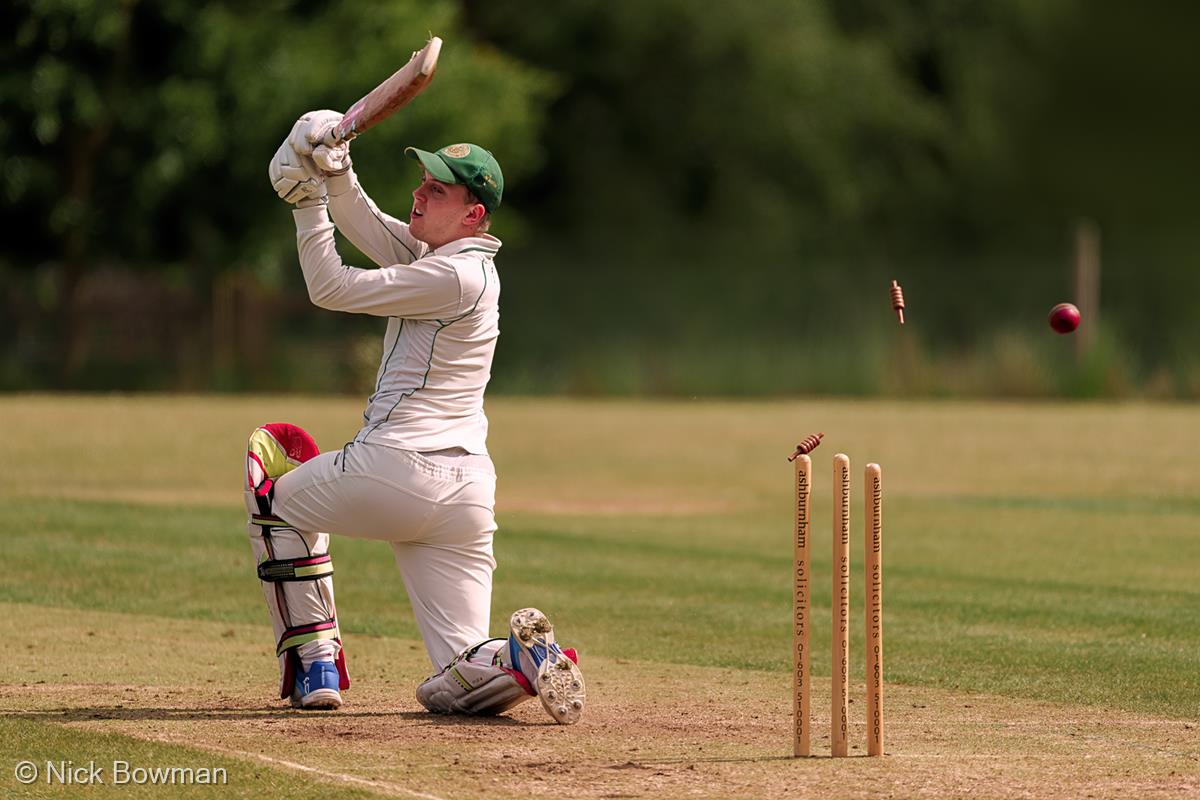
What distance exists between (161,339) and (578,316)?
687 cm

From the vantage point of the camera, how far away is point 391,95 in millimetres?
6648

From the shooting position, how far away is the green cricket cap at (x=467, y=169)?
22.5ft

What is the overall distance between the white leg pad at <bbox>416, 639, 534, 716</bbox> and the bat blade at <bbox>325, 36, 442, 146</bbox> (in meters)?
1.82

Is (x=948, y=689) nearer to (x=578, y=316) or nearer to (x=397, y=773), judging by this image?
(x=397, y=773)

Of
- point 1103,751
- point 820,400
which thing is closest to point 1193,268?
point 820,400

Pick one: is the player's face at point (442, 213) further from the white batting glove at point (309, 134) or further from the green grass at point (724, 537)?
the green grass at point (724, 537)

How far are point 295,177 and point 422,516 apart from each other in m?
1.23

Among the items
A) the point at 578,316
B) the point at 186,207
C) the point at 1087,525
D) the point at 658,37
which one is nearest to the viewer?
the point at 1087,525

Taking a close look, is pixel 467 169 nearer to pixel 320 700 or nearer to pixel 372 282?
pixel 372 282

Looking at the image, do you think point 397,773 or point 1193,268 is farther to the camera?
point 1193,268

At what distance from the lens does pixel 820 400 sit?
27812mm

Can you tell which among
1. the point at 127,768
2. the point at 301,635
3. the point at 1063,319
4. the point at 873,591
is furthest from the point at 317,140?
the point at 1063,319

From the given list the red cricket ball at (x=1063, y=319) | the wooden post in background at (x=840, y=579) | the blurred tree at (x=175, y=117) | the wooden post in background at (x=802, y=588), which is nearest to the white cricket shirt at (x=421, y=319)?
the wooden post in background at (x=802, y=588)

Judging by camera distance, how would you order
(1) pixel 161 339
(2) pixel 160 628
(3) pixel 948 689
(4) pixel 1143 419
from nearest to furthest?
(3) pixel 948 689 → (2) pixel 160 628 → (4) pixel 1143 419 → (1) pixel 161 339
